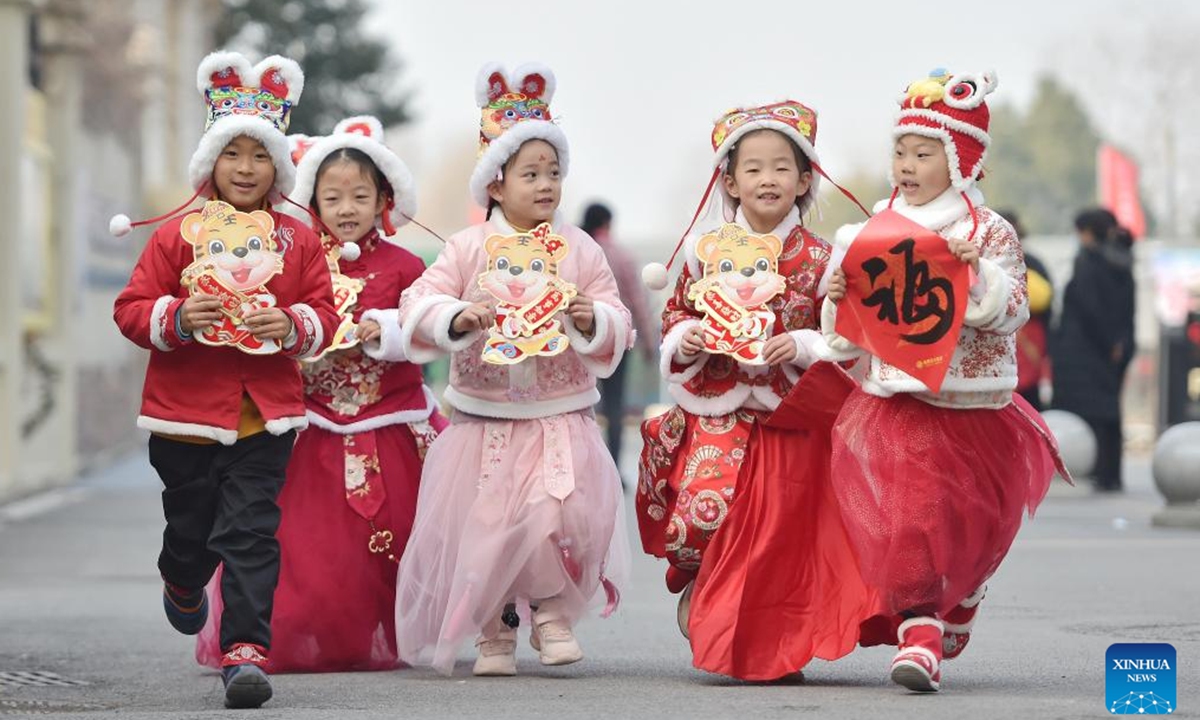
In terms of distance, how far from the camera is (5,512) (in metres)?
16.4

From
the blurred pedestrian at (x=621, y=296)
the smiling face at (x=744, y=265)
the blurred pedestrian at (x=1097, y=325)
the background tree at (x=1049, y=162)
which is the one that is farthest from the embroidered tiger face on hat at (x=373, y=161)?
the background tree at (x=1049, y=162)

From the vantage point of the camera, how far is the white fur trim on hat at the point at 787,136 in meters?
7.70

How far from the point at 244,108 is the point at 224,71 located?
139 millimetres

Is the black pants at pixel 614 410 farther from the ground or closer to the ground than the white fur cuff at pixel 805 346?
closer to the ground

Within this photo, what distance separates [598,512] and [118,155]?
17.7 meters

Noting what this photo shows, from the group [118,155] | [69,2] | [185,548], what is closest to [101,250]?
[118,155]

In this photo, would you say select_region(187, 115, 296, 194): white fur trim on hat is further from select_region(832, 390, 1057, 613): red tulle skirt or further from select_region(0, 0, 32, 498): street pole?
select_region(0, 0, 32, 498): street pole

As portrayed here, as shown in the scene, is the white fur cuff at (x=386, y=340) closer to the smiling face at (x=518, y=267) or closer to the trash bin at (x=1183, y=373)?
the smiling face at (x=518, y=267)

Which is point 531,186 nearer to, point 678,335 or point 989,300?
point 678,335

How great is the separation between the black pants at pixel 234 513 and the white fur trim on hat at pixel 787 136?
1.61m

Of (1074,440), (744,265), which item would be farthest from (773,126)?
(1074,440)

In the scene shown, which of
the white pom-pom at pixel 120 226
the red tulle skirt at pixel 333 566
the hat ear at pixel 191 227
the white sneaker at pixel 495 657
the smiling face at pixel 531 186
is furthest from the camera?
the red tulle skirt at pixel 333 566

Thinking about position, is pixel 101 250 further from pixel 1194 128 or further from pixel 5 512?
pixel 1194 128

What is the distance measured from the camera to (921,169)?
7.24 m
